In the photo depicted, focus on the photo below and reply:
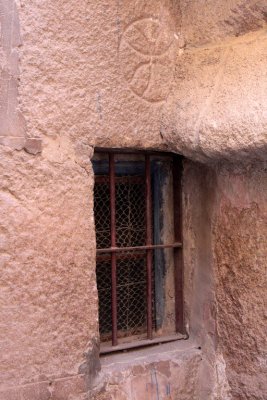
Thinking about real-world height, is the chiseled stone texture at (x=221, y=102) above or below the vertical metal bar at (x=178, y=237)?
above

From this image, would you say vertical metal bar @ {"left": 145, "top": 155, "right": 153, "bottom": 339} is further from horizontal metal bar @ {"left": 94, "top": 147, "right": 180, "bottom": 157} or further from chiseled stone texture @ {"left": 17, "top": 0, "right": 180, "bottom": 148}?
chiseled stone texture @ {"left": 17, "top": 0, "right": 180, "bottom": 148}

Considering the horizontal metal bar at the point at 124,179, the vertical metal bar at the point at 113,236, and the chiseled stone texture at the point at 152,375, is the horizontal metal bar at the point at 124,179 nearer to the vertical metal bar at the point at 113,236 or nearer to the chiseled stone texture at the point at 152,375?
the vertical metal bar at the point at 113,236

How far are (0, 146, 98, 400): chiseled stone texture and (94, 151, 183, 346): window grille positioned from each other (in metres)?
0.23

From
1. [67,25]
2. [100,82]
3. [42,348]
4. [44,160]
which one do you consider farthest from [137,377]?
[67,25]

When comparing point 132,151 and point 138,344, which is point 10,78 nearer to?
point 132,151

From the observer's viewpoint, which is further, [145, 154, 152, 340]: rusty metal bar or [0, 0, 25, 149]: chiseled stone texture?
[145, 154, 152, 340]: rusty metal bar

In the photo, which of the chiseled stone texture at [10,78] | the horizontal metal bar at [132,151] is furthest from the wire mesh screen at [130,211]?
the chiseled stone texture at [10,78]

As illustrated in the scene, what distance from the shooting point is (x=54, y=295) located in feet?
5.06

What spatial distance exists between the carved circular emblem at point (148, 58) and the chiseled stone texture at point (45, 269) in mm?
329

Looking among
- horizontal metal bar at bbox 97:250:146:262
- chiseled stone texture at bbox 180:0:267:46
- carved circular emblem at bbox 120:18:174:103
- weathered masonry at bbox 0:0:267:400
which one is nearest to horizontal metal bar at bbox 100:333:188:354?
weathered masonry at bbox 0:0:267:400

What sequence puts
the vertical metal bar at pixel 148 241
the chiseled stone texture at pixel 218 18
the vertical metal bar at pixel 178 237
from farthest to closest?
the vertical metal bar at pixel 178 237
the vertical metal bar at pixel 148 241
the chiseled stone texture at pixel 218 18

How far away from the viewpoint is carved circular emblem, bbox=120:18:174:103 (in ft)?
5.56

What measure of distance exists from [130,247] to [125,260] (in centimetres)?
14

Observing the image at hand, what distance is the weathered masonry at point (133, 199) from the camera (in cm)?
149
